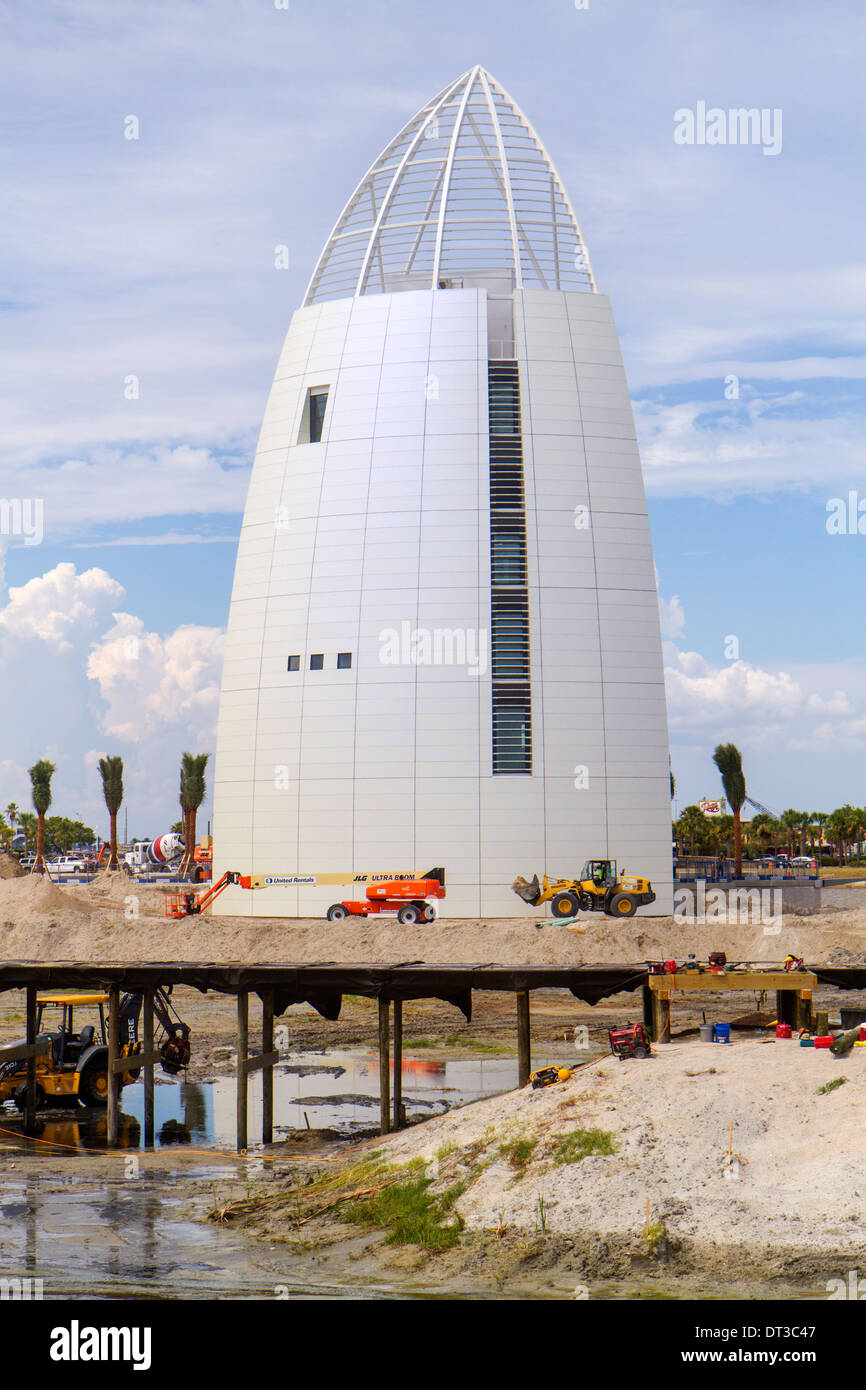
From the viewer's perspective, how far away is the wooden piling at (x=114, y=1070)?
2586 centimetres

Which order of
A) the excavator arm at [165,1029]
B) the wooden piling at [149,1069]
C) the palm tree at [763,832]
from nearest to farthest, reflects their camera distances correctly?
the wooden piling at [149,1069] → the excavator arm at [165,1029] → the palm tree at [763,832]

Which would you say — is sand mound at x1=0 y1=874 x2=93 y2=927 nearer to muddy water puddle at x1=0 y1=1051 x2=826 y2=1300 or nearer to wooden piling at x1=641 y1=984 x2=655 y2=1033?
muddy water puddle at x1=0 y1=1051 x2=826 y2=1300

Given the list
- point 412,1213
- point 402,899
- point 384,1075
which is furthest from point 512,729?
point 412,1213

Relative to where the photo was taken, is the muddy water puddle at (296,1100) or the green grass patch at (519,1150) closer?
the green grass patch at (519,1150)

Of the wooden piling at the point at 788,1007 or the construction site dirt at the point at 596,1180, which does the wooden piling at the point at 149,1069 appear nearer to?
the construction site dirt at the point at 596,1180

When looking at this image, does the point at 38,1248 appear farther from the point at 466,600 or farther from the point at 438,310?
the point at 438,310

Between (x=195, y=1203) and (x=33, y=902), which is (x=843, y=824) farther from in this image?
(x=195, y=1203)

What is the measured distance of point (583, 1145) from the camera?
58.4 ft

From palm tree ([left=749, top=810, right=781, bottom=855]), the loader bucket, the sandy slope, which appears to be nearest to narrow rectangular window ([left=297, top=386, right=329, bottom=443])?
the sandy slope

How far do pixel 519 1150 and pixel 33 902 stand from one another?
4251cm

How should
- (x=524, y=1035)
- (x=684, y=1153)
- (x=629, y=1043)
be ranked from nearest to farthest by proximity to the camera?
(x=684, y=1153) < (x=629, y=1043) < (x=524, y=1035)

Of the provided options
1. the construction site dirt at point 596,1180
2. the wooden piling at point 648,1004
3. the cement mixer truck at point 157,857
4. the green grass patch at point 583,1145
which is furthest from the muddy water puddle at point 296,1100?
the cement mixer truck at point 157,857

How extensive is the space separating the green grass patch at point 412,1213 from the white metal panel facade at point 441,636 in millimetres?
31546

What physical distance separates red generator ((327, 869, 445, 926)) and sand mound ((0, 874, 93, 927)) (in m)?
11.4
